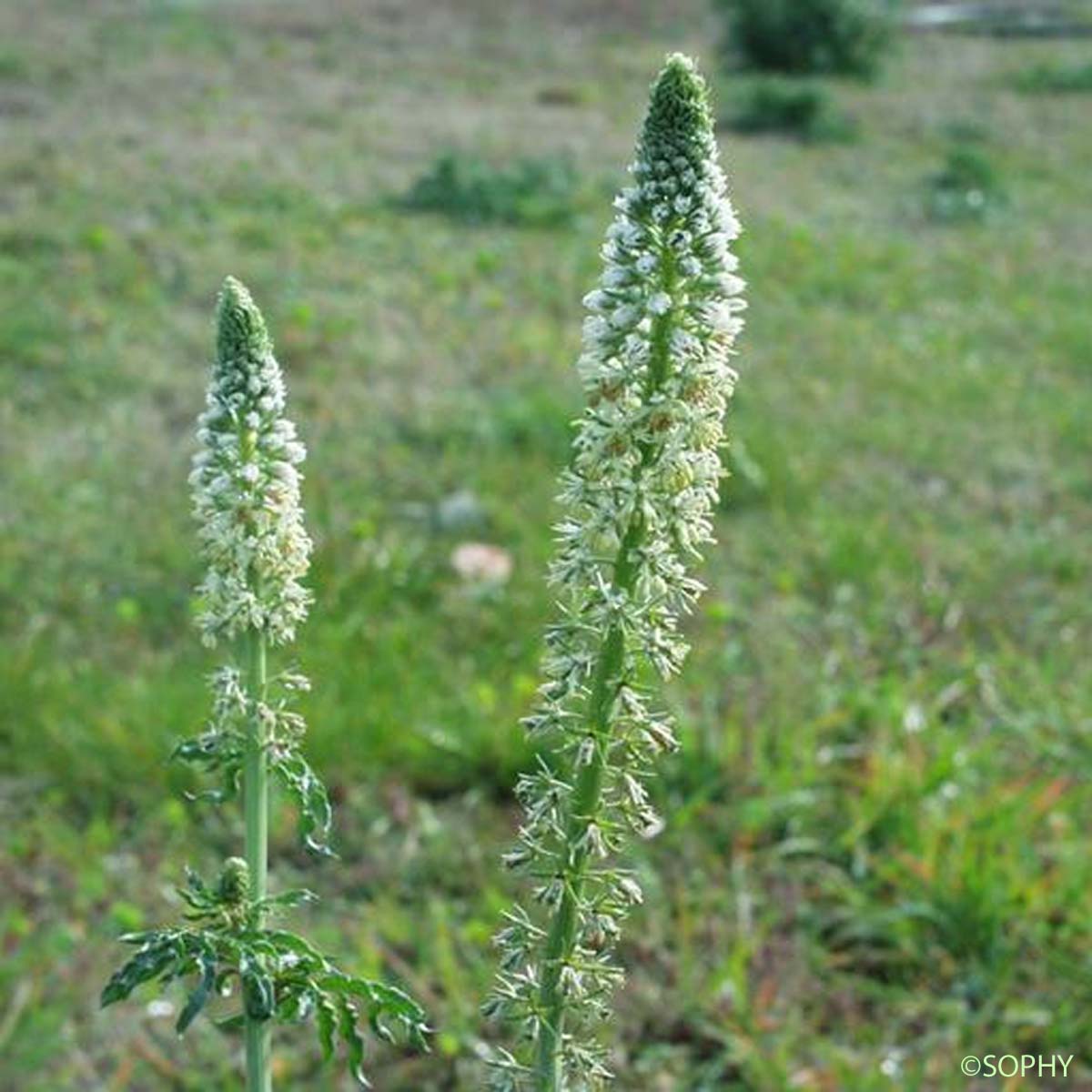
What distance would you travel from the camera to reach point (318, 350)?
788cm

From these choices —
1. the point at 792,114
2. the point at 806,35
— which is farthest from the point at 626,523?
the point at 806,35

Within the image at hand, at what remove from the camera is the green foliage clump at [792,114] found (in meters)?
12.3

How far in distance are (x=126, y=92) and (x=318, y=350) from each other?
16.9 feet

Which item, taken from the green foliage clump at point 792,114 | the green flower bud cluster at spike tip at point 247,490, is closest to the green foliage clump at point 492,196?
the green foliage clump at point 792,114

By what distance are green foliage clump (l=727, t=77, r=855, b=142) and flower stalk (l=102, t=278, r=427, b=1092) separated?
11.4 m

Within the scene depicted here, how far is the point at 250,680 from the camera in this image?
4.50 feet

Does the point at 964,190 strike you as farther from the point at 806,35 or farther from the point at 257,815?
the point at 257,815

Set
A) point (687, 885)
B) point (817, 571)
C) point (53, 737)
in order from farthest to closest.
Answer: point (817, 571) < point (53, 737) < point (687, 885)

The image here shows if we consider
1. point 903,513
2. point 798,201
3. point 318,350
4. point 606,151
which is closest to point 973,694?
point 903,513

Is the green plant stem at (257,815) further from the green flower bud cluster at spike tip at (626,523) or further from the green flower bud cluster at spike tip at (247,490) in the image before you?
the green flower bud cluster at spike tip at (626,523)

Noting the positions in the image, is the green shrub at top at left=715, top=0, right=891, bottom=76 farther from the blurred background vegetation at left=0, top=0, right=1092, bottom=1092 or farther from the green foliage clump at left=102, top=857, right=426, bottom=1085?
the green foliage clump at left=102, top=857, right=426, bottom=1085

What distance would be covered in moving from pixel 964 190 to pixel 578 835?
33.6ft

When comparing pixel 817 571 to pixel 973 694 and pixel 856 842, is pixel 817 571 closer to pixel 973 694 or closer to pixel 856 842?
A: pixel 973 694

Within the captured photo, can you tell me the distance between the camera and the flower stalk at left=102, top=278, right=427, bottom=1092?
136cm
